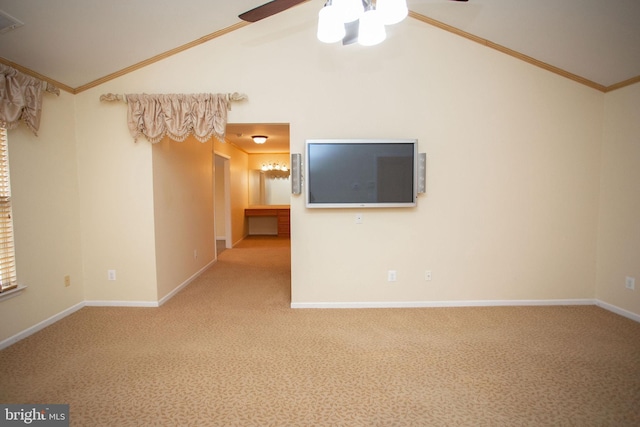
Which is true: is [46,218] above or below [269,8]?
below

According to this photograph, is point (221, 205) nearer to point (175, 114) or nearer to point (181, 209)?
point (181, 209)

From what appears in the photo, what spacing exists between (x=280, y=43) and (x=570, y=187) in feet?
11.1

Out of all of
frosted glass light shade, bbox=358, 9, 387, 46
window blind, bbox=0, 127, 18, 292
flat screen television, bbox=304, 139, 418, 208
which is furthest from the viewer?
flat screen television, bbox=304, 139, 418, 208

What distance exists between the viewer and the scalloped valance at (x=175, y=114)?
2.95 metres

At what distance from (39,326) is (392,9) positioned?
373 cm

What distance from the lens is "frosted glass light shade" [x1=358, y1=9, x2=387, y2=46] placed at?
1.69 metres

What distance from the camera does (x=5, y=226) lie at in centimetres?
244

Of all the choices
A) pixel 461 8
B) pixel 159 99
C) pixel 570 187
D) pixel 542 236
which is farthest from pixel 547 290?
pixel 159 99

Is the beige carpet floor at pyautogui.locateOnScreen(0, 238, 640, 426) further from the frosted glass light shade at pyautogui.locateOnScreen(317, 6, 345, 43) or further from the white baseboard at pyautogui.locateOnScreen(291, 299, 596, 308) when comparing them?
the frosted glass light shade at pyautogui.locateOnScreen(317, 6, 345, 43)

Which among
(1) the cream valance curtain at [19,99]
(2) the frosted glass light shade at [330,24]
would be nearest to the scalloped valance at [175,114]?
(1) the cream valance curtain at [19,99]

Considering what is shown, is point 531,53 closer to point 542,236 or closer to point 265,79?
point 542,236

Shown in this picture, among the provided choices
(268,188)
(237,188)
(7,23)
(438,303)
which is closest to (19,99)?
(7,23)

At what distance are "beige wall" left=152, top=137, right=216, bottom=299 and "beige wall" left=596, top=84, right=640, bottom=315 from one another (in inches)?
186

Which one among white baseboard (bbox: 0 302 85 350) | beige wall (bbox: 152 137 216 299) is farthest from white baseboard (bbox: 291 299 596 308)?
white baseboard (bbox: 0 302 85 350)
